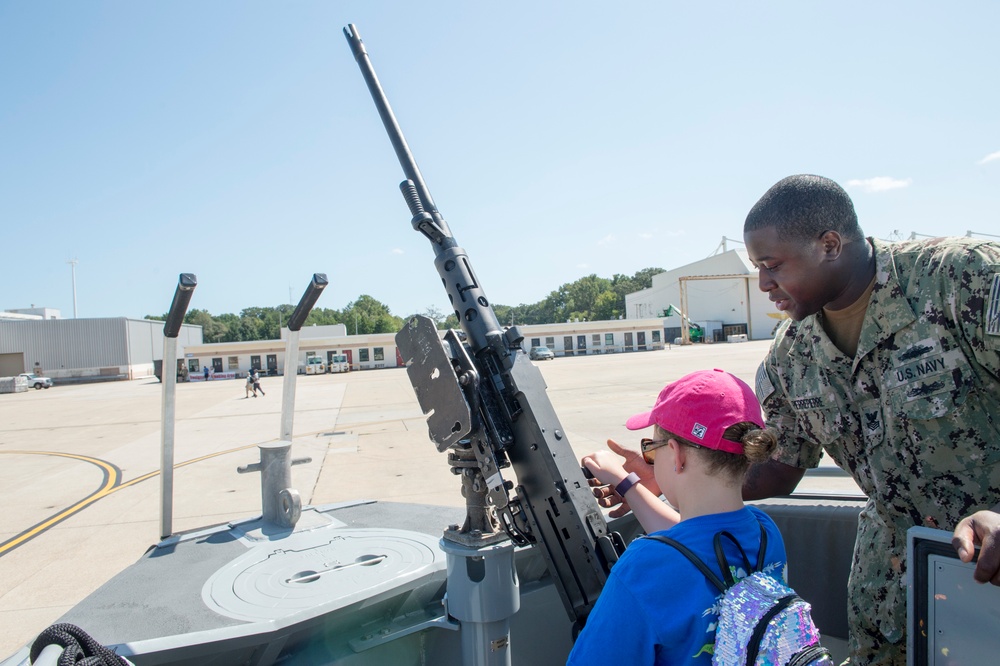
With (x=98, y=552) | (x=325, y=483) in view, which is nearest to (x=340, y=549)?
(x=98, y=552)

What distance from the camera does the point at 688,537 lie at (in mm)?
1175

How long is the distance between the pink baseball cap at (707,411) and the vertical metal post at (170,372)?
189 centimetres

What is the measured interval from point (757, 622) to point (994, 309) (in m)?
1.02

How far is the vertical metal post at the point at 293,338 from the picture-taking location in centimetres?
277

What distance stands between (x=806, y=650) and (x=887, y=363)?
102 centimetres

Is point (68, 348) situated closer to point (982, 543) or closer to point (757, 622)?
point (757, 622)

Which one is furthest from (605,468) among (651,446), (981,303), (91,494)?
(91,494)

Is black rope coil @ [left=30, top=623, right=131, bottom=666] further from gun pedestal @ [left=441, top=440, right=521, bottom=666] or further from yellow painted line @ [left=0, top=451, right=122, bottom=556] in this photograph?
yellow painted line @ [left=0, top=451, right=122, bottom=556]

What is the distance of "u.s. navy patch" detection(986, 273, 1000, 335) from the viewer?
4.87ft

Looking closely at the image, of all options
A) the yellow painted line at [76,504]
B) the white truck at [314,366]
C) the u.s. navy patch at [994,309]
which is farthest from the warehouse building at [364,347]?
the u.s. navy patch at [994,309]

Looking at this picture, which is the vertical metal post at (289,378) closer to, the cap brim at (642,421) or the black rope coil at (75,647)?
the black rope coil at (75,647)

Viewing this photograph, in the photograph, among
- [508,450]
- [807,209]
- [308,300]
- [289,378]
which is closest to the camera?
[807,209]

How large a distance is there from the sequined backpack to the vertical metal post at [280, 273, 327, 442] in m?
2.04

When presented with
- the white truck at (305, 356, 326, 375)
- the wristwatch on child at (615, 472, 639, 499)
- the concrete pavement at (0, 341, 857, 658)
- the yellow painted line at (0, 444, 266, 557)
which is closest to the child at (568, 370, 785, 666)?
the wristwatch on child at (615, 472, 639, 499)
